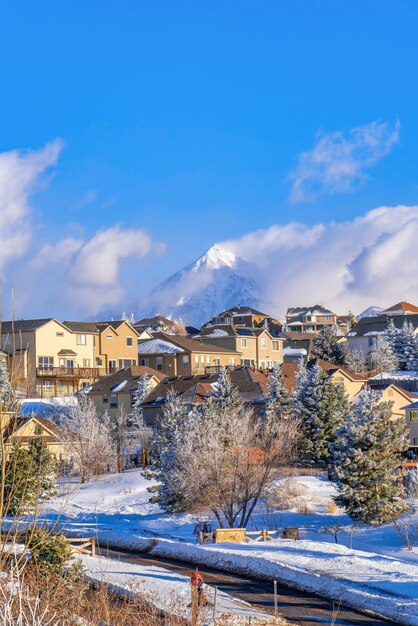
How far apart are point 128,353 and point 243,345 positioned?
16947 millimetres

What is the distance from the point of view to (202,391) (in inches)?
3086

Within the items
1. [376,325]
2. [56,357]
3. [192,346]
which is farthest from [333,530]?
[376,325]

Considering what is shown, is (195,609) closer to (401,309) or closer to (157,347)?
(157,347)

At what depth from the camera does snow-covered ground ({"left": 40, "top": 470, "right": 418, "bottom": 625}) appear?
29.6m

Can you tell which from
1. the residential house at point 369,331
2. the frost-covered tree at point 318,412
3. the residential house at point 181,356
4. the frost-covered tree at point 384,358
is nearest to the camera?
the frost-covered tree at point 318,412

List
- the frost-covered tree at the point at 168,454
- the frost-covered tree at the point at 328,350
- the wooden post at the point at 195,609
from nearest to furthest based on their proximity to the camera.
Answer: the wooden post at the point at 195,609 < the frost-covered tree at the point at 168,454 < the frost-covered tree at the point at 328,350

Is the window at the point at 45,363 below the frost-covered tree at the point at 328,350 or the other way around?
below

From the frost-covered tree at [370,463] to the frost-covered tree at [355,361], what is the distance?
61453 mm

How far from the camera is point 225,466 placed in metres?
49.2

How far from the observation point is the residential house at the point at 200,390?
75.8m

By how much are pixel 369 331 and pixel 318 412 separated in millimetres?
73138

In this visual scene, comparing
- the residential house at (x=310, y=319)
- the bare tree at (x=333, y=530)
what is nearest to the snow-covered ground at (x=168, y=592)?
the bare tree at (x=333, y=530)

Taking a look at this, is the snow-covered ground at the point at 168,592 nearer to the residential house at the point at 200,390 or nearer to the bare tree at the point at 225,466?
the bare tree at the point at 225,466

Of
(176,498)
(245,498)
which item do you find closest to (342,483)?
(245,498)
